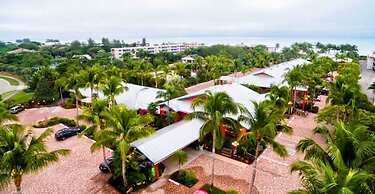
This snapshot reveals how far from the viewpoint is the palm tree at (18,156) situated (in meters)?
12.5

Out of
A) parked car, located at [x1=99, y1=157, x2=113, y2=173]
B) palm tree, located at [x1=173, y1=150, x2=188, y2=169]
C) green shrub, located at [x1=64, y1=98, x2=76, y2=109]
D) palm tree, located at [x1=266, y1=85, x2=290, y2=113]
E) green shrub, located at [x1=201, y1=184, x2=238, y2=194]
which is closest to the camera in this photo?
green shrub, located at [x1=201, y1=184, x2=238, y2=194]

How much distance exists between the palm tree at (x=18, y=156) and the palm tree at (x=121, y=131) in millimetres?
3061

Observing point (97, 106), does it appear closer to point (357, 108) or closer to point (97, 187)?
point (97, 187)

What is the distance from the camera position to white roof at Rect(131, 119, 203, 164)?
2038 cm

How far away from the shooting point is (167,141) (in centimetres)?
2227

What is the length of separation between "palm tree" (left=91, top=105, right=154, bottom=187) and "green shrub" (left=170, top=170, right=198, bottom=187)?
4527 millimetres

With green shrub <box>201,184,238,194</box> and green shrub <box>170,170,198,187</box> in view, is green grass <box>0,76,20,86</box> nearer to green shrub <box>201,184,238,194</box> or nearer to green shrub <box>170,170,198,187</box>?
green shrub <box>170,170,198,187</box>

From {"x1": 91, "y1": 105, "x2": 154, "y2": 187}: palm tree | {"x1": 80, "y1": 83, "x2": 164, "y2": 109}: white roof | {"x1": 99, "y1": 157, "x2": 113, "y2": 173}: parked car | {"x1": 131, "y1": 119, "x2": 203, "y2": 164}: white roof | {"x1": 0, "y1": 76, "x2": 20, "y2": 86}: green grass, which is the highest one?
{"x1": 91, "y1": 105, "x2": 154, "y2": 187}: palm tree

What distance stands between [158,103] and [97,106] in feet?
34.9

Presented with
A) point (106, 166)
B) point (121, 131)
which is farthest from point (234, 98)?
point (121, 131)

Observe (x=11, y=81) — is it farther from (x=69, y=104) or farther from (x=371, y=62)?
(x=371, y=62)

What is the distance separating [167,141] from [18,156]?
37.8 feet

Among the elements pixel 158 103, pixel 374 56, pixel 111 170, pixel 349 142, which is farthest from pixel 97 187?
→ pixel 374 56

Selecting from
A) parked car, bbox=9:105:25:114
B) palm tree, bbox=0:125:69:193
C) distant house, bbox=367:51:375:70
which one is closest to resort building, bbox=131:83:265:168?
palm tree, bbox=0:125:69:193
